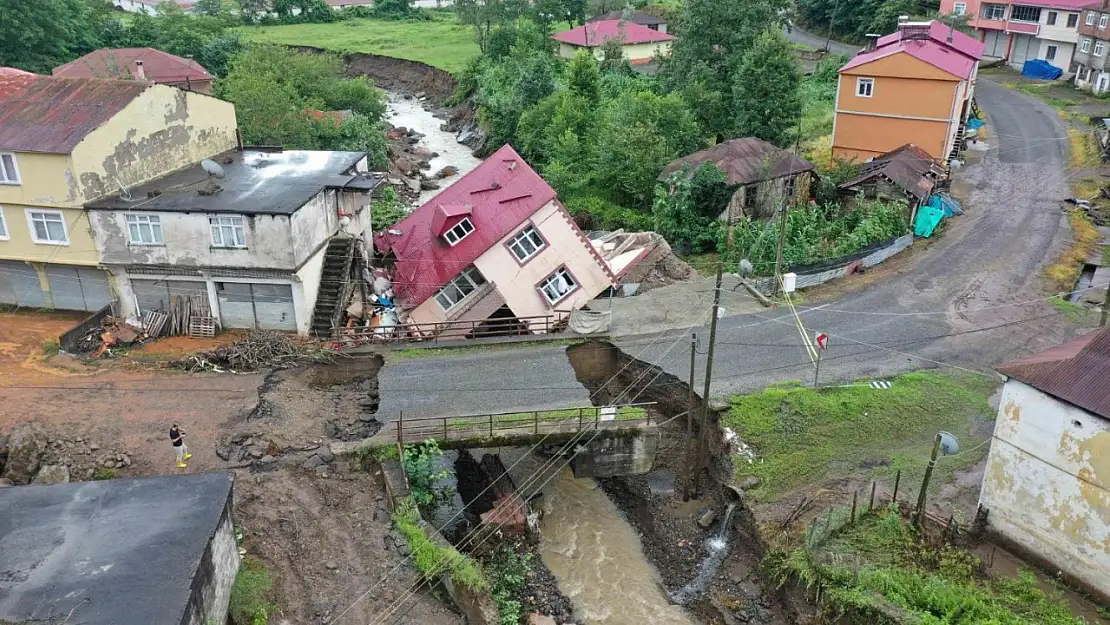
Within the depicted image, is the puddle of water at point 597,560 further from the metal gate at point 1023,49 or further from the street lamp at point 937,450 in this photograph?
the metal gate at point 1023,49

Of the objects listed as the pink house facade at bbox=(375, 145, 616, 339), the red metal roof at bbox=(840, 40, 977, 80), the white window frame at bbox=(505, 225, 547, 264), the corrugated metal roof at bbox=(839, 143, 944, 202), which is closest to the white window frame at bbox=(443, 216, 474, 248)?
the pink house facade at bbox=(375, 145, 616, 339)

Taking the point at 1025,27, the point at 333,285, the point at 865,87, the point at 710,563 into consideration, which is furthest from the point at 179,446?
the point at 1025,27

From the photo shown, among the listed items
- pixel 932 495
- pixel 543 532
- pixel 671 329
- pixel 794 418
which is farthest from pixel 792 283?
pixel 543 532

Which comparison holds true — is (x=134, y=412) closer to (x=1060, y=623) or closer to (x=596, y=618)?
(x=596, y=618)

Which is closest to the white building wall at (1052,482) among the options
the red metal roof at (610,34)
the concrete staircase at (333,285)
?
the concrete staircase at (333,285)

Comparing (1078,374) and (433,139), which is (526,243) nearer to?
(1078,374)

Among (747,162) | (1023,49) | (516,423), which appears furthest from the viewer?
(1023,49)
